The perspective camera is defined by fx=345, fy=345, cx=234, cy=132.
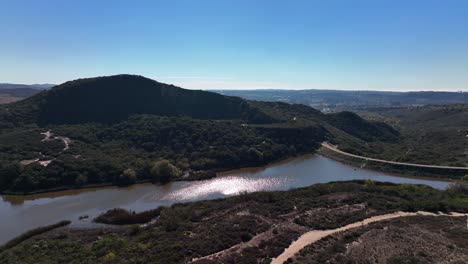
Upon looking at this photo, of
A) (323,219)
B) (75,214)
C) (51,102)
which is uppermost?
Result: (51,102)

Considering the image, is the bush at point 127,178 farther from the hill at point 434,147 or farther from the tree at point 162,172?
the hill at point 434,147

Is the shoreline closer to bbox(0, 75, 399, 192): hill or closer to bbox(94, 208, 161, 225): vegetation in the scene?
bbox(0, 75, 399, 192): hill

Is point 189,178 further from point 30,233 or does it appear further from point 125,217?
point 30,233

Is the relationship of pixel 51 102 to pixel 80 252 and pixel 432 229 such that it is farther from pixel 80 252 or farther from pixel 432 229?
pixel 432 229

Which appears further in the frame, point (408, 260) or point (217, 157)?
point (217, 157)

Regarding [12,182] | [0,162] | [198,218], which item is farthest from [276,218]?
[0,162]

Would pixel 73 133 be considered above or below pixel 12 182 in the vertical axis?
above
